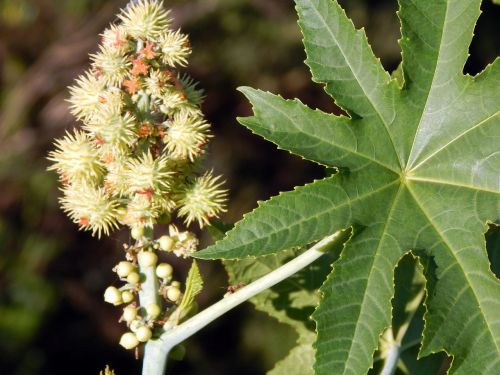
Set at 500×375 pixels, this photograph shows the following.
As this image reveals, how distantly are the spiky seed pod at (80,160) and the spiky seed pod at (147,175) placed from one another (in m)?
0.13

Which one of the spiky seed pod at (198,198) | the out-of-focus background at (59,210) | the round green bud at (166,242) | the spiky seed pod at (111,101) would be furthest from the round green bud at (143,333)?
the out-of-focus background at (59,210)

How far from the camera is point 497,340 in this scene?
6.91ft

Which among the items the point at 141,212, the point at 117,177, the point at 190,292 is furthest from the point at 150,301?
the point at 117,177

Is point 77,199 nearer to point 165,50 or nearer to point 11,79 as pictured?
point 165,50

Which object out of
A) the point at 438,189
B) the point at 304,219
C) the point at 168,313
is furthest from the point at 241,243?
the point at 438,189

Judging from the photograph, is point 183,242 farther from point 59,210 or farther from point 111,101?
point 59,210

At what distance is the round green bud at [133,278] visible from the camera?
2256mm

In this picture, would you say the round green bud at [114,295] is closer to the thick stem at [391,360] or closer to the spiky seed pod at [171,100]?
the spiky seed pod at [171,100]

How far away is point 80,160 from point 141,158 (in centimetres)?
20

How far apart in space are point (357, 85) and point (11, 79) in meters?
5.76

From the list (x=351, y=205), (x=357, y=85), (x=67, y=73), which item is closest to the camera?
(x=351, y=205)

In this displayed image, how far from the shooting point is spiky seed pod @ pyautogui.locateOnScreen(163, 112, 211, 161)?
2.30m

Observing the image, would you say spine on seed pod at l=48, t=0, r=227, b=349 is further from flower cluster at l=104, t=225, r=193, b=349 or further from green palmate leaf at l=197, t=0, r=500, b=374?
green palmate leaf at l=197, t=0, r=500, b=374

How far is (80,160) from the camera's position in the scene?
91.4 inches
